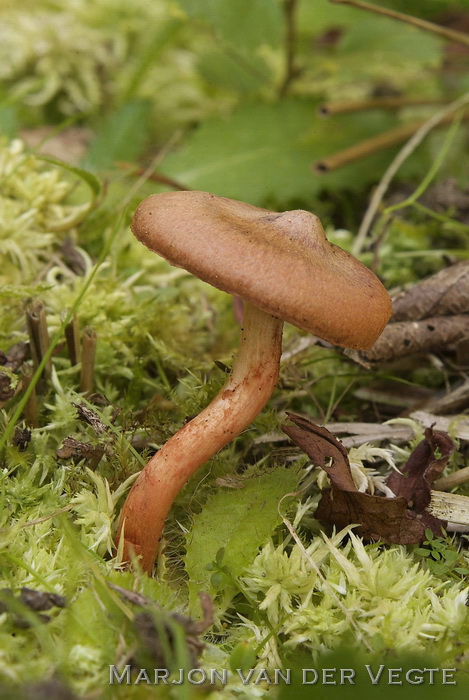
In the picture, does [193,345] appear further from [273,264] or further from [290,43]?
[290,43]

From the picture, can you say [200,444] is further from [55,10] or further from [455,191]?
[55,10]

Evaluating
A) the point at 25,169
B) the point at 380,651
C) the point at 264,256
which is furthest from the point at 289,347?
the point at 25,169

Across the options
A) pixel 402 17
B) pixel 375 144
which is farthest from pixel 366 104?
pixel 402 17

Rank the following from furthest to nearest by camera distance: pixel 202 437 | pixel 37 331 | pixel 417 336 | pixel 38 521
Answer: pixel 417 336 → pixel 37 331 → pixel 202 437 → pixel 38 521

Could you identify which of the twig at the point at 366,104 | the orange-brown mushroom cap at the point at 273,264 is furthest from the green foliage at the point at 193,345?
the orange-brown mushroom cap at the point at 273,264

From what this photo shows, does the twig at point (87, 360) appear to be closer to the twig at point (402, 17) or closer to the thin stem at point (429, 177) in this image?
the thin stem at point (429, 177)

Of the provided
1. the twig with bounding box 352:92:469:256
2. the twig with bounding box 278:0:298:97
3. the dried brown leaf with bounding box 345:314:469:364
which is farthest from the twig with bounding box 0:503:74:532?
the twig with bounding box 278:0:298:97

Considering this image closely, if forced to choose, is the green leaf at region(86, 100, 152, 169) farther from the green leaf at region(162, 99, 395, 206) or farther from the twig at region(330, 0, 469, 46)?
the twig at region(330, 0, 469, 46)
